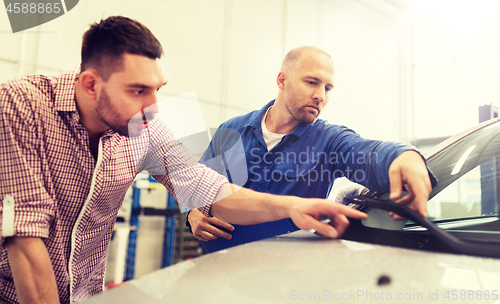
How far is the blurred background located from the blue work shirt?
25 centimetres

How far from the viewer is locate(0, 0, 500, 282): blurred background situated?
123 centimetres

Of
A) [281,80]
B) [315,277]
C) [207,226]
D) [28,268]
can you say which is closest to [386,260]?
[315,277]

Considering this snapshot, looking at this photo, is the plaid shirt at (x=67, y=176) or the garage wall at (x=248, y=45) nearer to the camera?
the plaid shirt at (x=67, y=176)

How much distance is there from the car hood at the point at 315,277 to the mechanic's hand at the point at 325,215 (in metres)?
0.03

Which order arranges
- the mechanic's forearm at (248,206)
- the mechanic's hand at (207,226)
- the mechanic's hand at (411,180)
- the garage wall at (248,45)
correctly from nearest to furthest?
the mechanic's hand at (411,180) → the mechanic's forearm at (248,206) → the mechanic's hand at (207,226) → the garage wall at (248,45)

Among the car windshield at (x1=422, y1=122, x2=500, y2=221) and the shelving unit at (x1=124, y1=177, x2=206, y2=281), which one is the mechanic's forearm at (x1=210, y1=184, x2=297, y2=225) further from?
the shelving unit at (x1=124, y1=177, x2=206, y2=281)

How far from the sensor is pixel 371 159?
2.15 ft

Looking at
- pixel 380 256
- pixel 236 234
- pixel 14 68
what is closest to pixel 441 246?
pixel 380 256

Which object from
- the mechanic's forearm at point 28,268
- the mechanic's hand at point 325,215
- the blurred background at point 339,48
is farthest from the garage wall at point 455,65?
the mechanic's forearm at point 28,268

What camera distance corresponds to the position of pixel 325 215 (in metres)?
0.53

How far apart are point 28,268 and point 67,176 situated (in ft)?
0.57

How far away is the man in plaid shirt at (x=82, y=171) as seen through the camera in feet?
1.75

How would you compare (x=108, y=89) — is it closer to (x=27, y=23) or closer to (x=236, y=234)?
(x=236, y=234)

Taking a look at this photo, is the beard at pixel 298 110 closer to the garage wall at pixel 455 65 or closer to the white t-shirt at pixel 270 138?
the white t-shirt at pixel 270 138
